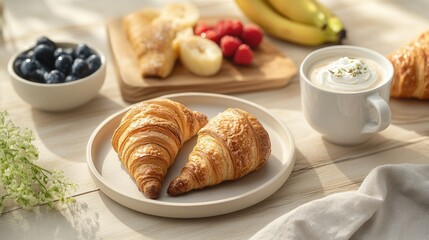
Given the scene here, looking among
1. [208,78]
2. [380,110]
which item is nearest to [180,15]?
[208,78]

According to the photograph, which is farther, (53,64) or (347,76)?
(53,64)

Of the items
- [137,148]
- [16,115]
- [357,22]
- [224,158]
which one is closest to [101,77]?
[16,115]

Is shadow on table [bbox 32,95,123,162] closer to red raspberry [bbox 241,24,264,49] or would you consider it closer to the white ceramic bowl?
the white ceramic bowl

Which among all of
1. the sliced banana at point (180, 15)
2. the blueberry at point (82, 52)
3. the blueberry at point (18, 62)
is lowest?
the blueberry at point (18, 62)

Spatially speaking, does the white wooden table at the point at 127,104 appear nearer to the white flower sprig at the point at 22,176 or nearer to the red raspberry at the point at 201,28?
the white flower sprig at the point at 22,176

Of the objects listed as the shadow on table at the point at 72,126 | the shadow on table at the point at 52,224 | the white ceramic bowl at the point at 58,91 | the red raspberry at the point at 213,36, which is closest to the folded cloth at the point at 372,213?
the shadow on table at the point at 52,224

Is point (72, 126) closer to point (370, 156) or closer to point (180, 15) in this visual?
point (180, 15)

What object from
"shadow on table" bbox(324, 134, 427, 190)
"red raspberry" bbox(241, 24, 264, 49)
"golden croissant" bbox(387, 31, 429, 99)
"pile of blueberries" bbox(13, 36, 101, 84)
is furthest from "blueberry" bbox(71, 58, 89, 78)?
"golden croissant" bbox(387, 31, 429, 99)

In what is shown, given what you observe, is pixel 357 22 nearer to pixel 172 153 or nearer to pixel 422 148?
pixel 422 148
